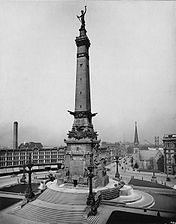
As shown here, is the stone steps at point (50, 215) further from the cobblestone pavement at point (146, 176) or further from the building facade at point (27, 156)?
the building facade at point (27, 156)

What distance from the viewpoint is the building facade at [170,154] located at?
4684 cm

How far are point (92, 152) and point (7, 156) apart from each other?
44.7 metres

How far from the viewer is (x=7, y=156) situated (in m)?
62.6

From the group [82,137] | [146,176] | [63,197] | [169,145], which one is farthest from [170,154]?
[63,197]

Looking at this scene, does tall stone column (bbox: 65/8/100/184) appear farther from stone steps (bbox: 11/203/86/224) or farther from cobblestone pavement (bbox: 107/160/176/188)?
cobblestone pavement (bbox: 107/160/176/188)

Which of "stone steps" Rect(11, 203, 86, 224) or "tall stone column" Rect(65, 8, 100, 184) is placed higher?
"tall stone column" Rect(65, 8, 100, 184)

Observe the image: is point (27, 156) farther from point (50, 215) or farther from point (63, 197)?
point (50, 215)

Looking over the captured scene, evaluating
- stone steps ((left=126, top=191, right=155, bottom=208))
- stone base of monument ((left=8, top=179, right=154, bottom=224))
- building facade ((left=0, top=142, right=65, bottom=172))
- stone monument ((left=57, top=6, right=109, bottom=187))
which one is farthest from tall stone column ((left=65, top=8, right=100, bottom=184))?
building facade ((left=0, top=142, right=65, bottom=172))

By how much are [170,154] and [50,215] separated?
3764 centimetres

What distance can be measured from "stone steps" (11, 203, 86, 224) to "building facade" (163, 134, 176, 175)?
3472 cm

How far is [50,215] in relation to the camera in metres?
18.6

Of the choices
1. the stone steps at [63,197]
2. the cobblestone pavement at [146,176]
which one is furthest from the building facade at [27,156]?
the stone steps at [63,197]

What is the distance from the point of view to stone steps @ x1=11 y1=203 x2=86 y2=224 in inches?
693

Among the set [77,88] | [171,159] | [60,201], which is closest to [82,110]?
[77,88]
